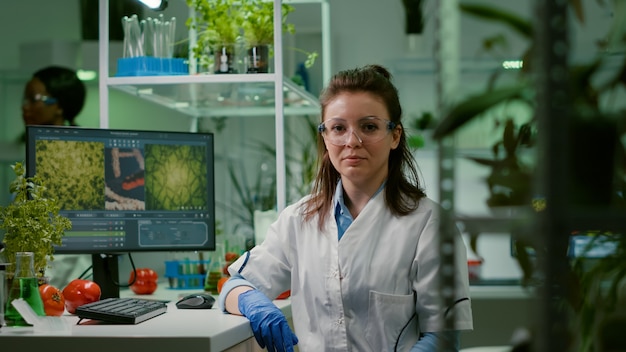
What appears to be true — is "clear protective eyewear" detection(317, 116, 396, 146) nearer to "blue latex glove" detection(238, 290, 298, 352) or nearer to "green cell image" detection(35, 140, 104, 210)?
"blue latex glove" detection(238, 290, 298, 352)

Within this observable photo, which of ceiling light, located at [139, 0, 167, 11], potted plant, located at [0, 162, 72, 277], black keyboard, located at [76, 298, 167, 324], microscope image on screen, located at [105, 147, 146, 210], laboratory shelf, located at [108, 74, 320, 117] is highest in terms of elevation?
ceiling light, located at [139, 0, 167, 11]

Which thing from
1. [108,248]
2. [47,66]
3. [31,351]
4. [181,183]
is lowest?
[31,351]

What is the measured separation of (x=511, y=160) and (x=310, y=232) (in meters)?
1.53

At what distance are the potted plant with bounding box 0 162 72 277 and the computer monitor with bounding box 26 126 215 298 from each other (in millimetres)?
201

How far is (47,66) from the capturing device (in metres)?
4.19

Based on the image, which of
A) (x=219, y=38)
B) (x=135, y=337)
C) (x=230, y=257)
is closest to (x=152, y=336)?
(x=135, y=337)

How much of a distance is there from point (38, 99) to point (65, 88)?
0.18 meters

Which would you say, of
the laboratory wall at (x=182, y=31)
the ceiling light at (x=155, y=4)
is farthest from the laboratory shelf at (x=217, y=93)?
the laboratory wall at (x=182, y=31)

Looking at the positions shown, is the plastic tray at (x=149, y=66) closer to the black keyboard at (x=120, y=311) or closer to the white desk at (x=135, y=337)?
the black keyboard at (x=120, y=311)

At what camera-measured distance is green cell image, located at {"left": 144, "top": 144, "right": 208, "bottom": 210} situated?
280 centimetres

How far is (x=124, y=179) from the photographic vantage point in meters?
2.73

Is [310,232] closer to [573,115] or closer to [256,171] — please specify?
[573,115]

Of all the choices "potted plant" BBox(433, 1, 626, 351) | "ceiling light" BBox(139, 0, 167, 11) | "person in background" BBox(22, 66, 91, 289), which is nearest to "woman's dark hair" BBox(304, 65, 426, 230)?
"ceiling light" BBox(139, 0, 167, 11)

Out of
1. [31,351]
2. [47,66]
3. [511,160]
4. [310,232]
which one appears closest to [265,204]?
[47,66]
